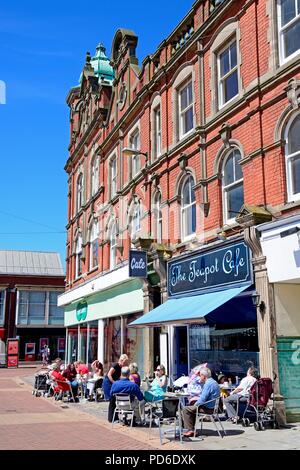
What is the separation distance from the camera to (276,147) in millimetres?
12406

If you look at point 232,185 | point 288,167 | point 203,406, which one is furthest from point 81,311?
point 203,406

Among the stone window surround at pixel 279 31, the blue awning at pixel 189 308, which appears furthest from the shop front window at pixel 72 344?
the stone window surround at pixel 279 31

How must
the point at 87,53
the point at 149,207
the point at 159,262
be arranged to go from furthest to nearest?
the point at 87,53
the point at 149,207
the point at 159,262

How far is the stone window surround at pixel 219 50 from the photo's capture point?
14539 mm

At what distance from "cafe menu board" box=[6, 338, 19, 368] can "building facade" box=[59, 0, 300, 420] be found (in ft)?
52.6

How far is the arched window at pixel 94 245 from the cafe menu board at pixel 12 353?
53.1ft

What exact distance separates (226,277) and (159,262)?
413 centimetres

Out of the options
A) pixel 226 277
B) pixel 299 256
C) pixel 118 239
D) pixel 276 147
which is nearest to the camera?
pixel 299 256

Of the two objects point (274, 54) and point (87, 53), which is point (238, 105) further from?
point (87, 53)

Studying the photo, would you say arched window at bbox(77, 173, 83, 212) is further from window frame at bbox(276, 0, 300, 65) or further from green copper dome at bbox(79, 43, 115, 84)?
window frame at bbox(276, 0, 300, 65)

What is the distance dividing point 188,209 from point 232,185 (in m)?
2.76

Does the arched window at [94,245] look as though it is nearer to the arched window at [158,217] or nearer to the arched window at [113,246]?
the arched window at [113,246]

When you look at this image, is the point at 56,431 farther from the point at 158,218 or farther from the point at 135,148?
the point at 135,148
